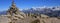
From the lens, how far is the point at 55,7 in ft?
8.87

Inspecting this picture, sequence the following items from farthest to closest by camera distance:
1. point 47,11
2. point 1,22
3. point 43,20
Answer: point 47,11 < point 43,20 < point 1,22

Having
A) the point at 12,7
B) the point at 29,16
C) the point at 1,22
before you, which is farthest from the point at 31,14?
the point at 1,22

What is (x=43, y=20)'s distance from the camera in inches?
86.2

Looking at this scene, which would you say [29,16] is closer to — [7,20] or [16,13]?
[16,13]

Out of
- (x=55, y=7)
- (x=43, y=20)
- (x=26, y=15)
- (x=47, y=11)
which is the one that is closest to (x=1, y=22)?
(x=26, y=15)

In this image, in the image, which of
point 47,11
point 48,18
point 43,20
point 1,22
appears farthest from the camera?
point 47,11

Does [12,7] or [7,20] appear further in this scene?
[12,7]

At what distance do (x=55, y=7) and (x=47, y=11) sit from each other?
208mm

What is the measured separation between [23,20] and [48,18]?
477mm

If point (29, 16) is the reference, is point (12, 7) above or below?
above

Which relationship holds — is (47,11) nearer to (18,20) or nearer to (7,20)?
(18,20)

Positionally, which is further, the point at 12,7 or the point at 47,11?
the point at 47,11

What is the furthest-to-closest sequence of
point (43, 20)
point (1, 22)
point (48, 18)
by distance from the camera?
point (48, 18) < point (43, 20) < point (1, 22)

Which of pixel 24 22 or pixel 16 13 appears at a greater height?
pixel 16 13
